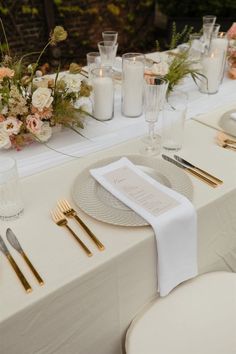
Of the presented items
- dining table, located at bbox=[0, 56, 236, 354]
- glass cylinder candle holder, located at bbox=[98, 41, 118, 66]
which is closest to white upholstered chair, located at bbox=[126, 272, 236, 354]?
dining table, located at bbox=[0, 56, 236, 354]

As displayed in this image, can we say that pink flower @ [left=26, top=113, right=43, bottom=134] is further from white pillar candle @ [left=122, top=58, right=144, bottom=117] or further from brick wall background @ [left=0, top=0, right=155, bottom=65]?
brick wall background @ [left=0, top=0, right=155, bottom=65]

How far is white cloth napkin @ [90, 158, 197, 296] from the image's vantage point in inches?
31.3

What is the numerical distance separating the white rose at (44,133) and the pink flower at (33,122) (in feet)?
0.13

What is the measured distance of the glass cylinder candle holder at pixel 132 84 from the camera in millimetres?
1238

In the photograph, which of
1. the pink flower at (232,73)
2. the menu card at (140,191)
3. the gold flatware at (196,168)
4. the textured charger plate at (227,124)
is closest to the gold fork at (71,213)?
the menu card at (140,191)

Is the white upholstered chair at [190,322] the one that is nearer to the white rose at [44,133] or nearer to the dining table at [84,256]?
the dining table at [84,256]

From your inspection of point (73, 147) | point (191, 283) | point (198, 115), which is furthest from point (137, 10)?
point (191, 283)

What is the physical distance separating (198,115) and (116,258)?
2.55 feet

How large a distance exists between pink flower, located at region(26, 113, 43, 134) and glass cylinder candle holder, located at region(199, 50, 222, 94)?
2.47 ft

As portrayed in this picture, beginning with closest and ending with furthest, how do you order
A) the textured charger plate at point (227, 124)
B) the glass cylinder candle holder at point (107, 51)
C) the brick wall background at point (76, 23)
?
the textured charger plate at point (227, 124) → the glass cylinder candle holder at point (107, 51) → the brick wall background at point (76, 23)

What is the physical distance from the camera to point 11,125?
1.03 metres

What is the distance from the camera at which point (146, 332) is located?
0.82 m

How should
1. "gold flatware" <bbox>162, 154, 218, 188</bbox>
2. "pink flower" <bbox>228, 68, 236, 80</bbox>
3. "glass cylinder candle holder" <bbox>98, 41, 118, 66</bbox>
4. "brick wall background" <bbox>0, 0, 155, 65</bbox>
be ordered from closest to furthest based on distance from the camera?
1. "gold flatware" <bbox>162, 154, 218, 188</bbox>
2. "glass cylinder candle holder" <bbox>98, 41, 118, 66</bbox>
3. "pink flower" <bbox>228, 68, 236, 80</bbox>
4. "brick wall background" <bbox>0, 0, 155, 65</bbox>

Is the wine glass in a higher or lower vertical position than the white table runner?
higher
